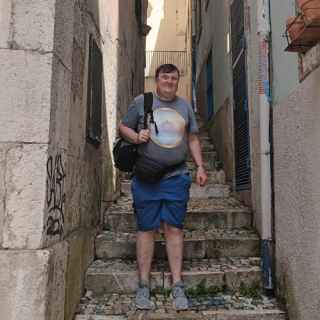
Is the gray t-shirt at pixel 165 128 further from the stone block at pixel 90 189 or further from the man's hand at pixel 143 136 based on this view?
the stone block at pixel 90 189

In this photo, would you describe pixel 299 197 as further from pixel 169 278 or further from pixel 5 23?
pixel 5 23

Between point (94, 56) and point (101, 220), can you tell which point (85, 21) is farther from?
point (101, 220)

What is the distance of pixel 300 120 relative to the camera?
257 cm

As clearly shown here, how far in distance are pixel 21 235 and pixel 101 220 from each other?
1.79 metres

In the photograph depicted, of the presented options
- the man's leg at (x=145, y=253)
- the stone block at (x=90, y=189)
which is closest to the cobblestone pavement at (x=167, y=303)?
the man's leg at (x=145, y=253)

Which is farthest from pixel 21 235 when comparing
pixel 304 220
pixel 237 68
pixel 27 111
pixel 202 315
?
pixel 237 68

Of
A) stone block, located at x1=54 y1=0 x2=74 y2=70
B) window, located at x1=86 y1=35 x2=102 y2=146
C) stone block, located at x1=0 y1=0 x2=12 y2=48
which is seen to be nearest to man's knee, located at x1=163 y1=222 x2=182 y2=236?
window, located at x1=86 y1=35 x2=102 y2=146

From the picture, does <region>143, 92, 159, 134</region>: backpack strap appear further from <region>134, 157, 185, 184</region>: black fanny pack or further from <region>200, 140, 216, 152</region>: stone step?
<region>200, 140, 216, 152</region>: stone step

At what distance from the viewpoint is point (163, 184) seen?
10.1ft

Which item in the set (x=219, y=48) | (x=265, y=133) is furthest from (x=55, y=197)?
(x=219, y=48)

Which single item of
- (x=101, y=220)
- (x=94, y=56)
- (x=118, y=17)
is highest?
(x=118, y=17)

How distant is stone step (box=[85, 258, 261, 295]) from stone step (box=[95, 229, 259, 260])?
263 millimetres

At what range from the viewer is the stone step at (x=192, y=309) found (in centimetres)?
283

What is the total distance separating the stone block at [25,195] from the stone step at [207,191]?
109 inches
